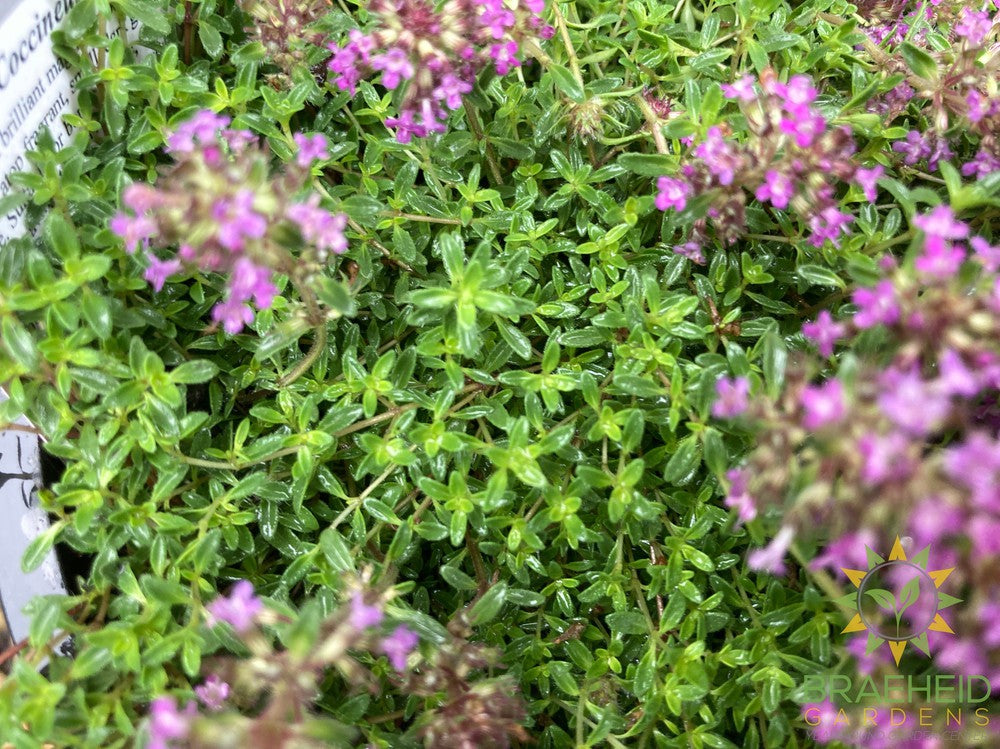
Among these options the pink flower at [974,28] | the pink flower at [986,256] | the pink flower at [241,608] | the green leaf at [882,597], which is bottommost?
the green leaf at [882,597]

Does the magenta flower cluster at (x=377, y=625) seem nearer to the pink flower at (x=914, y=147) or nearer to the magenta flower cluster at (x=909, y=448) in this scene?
the magenta flower cluster at (x=909, y=448)

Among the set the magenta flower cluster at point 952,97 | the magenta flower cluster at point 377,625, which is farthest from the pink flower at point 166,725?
the magenta flower cluster at point 952,97

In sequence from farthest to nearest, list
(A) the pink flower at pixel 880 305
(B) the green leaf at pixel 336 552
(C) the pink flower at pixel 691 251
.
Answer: (C) the pink flower at pixel 691 251
(B) the green leaf at pixel 336 552
(A) the pink flower at pixel 880 305

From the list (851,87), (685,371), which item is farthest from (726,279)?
(851,87)

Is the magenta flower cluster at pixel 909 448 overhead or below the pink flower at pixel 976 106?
below

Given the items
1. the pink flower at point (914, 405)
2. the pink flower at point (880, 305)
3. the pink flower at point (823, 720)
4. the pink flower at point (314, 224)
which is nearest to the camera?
the pink flower at point (914, 405)

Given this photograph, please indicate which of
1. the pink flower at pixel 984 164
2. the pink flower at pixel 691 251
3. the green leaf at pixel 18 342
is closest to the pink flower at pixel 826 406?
the pink flower at pixel 691 251

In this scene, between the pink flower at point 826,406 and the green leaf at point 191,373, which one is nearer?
the pink flower at point 826,406
